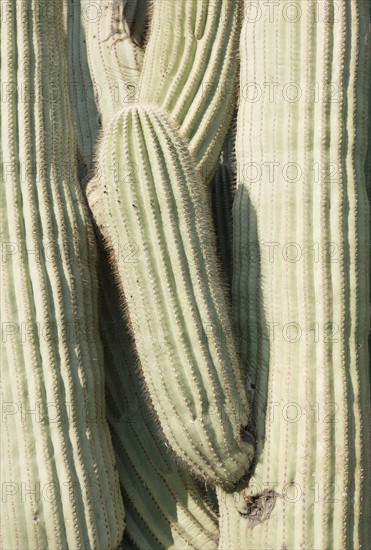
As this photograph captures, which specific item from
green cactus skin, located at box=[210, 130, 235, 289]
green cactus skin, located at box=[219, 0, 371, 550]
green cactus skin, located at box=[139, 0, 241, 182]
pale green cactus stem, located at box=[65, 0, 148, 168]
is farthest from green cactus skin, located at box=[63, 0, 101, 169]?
green cactus skin, located at box=[219, 0, 371, 550]

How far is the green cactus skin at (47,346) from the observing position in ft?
8.54

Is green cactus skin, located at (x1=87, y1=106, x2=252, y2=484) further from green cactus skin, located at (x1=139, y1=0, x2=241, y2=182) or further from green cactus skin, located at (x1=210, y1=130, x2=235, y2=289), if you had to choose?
green cactus skin, located at (x1=210, y1=130, x2=235, y2=289)

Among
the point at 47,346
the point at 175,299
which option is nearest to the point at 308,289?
the point at 175,299

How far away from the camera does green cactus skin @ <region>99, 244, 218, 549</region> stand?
2848mm

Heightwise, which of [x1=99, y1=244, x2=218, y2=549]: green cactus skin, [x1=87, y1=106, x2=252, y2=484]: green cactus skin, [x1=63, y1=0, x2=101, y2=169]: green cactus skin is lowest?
[x1=99, y1=244, x2=218, y2=549]: green cactus skin

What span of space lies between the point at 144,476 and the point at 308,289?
0.94 metres

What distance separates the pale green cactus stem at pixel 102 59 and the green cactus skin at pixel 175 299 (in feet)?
2.20

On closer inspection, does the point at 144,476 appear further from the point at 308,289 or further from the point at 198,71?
the point at 198,71

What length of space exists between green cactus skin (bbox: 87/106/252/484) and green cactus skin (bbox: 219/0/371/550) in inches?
5.9

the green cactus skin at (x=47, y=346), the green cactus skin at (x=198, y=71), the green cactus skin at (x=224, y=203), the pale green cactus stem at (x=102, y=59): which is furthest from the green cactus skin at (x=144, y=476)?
the pale green cactus stem at (x=102, y=59)

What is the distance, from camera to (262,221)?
112 inches

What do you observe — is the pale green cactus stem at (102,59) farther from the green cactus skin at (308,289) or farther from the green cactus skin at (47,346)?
the green cactus skin at (308,289)

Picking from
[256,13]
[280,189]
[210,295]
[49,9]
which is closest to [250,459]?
[210,295]

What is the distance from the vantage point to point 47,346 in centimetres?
266
